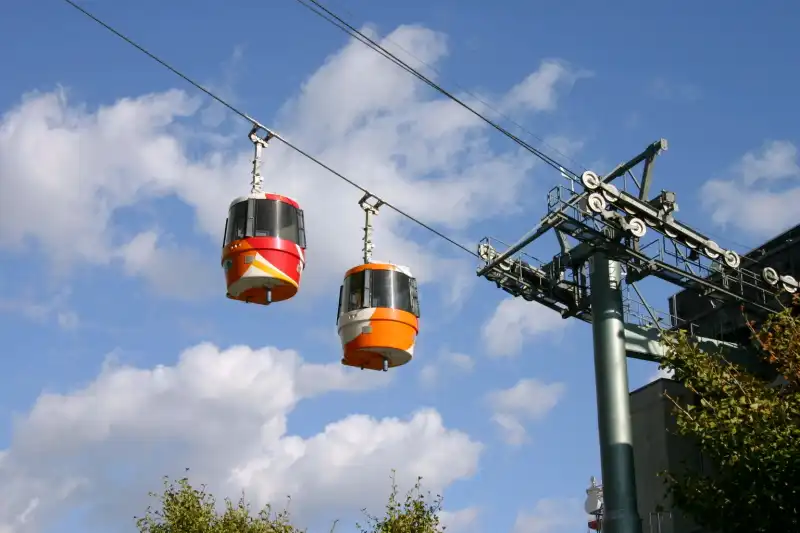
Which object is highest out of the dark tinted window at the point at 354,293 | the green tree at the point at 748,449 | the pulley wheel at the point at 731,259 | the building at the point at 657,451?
the pulley wheel at the point at 731,259

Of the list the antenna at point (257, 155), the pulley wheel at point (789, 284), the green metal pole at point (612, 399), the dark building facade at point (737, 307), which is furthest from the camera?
the dark building facade at point (737, 307)

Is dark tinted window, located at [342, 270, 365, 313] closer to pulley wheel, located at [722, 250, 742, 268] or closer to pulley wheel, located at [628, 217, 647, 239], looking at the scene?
pulley wheel, located at [628, 217, 647, 239]

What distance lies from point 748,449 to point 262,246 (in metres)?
12.7

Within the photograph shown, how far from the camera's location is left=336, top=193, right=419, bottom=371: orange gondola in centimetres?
2359

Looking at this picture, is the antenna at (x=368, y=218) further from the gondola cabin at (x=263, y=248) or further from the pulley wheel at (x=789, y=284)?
the pulley wheel at (x=789, y=284)

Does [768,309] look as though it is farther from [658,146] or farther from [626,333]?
[658,146]

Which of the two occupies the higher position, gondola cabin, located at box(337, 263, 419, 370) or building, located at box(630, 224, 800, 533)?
building, located at box(630, 224, 800, 533)

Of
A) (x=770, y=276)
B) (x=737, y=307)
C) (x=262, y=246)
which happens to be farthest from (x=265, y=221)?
(x=737, y=307)

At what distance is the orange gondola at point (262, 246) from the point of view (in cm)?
2270

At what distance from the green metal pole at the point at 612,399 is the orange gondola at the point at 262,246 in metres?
19.5

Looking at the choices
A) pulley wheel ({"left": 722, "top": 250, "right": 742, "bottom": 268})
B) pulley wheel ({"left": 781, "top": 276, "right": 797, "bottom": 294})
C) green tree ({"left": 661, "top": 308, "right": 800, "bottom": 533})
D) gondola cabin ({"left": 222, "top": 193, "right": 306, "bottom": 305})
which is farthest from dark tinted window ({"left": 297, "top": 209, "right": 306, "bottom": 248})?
pulley wheel ({"left": 781, "top": 276, "right": 797, "bottom": 294})

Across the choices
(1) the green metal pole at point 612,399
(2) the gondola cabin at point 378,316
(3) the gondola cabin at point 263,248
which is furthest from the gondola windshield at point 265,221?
(1) the green metal pole at point 612,399

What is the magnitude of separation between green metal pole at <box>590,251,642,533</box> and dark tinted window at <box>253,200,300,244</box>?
64.0 feet

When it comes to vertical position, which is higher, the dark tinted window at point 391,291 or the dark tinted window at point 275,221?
the dark tinted window at point 275,221
